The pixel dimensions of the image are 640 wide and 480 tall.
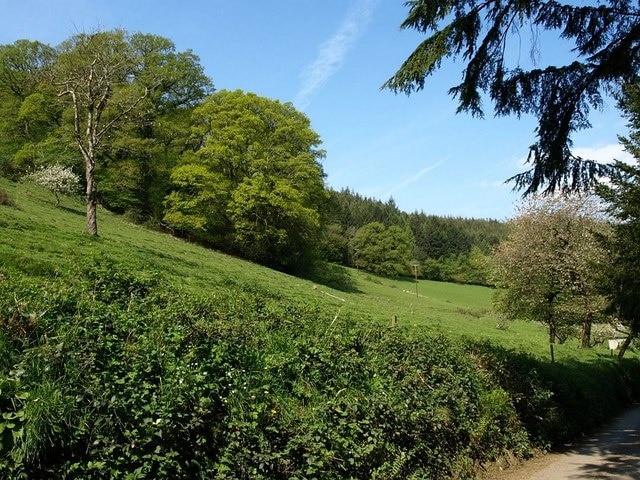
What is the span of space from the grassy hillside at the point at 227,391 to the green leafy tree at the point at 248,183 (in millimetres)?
24369

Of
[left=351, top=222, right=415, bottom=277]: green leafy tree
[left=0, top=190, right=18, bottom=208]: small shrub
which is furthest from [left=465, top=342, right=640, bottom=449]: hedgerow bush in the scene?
[left=351, top=222, right=415, bottom=277]: green leafy tree

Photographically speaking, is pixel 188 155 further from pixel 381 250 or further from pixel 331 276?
pixel 381 250

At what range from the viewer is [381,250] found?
83500 mm

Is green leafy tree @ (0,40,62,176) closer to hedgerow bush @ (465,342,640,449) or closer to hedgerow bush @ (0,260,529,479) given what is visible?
hedgerow bush @ (0,260,529,479)

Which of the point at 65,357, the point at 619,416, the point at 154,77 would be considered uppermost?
the point at 154,77

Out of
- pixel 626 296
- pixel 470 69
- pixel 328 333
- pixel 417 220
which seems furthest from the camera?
pixel 417 220

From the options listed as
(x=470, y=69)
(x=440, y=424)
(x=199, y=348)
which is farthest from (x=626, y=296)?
(x=199, y=348)

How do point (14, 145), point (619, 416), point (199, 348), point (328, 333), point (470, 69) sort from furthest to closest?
point (14, 145)
point (619, 416)
point (328, 333)
point (470, 69)
point (199, 348)

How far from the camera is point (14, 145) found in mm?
39125

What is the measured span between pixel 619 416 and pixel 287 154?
2930 cm

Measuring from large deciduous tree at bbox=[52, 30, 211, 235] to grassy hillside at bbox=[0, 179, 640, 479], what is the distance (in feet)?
28.0

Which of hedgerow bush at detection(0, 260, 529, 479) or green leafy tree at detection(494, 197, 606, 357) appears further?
green leafy tree at detection(494, 197, 606, 357)

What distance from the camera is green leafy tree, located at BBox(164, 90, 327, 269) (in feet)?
120

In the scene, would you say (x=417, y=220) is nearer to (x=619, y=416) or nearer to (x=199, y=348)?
(x=619, y=416)
